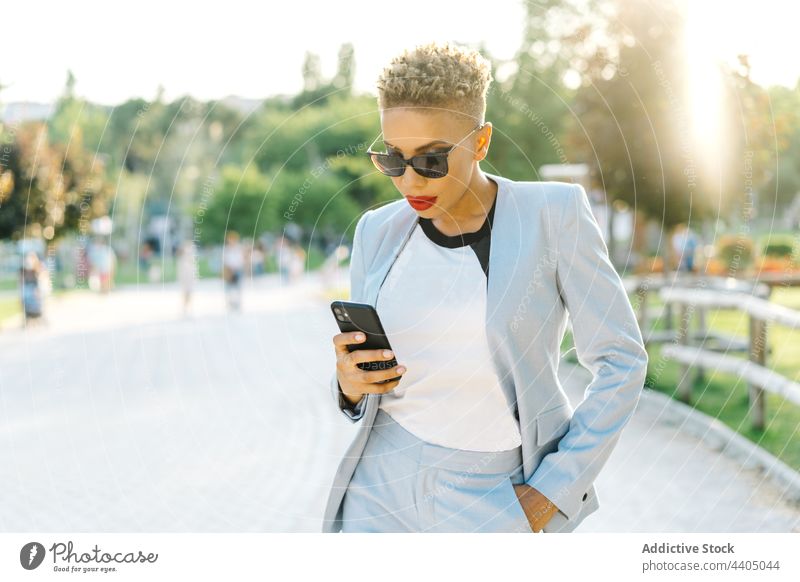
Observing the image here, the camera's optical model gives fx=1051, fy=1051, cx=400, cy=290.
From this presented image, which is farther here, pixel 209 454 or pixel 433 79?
pixel 209 454

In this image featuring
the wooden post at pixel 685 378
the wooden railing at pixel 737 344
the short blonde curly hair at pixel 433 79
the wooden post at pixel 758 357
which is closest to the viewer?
the short blonde curly hair at pixel 433 79

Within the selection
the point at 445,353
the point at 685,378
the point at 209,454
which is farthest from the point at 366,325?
the point at 685,378

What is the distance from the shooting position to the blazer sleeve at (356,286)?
9.25 ft

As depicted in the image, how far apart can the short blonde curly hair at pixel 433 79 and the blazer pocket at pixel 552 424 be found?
0.77 m

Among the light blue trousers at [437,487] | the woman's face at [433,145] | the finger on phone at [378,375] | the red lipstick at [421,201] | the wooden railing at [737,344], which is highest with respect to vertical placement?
the woman's face at [433,145]

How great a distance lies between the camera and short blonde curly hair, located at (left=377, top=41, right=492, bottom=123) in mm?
2498

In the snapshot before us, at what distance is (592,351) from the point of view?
2.54 metres

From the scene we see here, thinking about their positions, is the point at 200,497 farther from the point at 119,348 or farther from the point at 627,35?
the point at 119,348

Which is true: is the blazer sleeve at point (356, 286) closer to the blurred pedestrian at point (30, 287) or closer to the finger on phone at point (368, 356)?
the finger on phone at point (368, 356)

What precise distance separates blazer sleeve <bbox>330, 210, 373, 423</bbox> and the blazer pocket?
50 cm

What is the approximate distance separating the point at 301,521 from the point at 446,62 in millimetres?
3896

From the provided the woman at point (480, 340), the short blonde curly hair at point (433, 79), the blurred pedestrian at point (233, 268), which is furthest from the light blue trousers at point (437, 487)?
the blurred pedestrian at point (233, 268)

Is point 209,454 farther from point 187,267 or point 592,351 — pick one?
point 187,267

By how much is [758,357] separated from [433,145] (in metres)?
6.01
